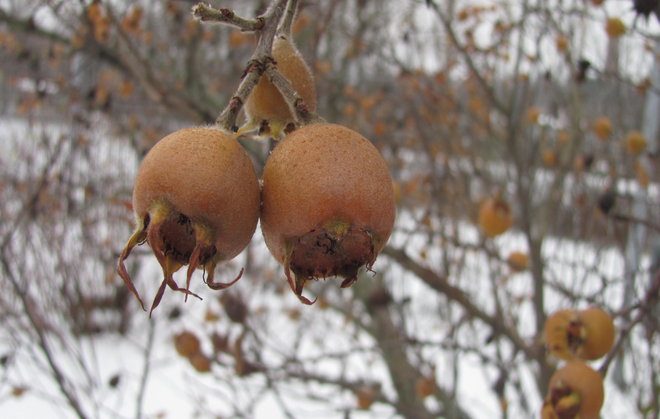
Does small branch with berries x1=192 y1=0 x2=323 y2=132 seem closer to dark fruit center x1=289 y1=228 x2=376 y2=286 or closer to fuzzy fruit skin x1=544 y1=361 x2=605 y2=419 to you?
dark fruit center x1=289 y1=228 x2=376 y2=286

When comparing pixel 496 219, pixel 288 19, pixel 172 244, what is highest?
pixel 496 219

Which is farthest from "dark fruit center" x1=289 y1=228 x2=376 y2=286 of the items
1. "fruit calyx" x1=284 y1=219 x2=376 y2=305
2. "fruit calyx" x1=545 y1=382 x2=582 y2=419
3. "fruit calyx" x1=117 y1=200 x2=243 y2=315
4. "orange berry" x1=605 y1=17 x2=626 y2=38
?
"orange berry" x1=605 y1=17 x2=626 y2=38

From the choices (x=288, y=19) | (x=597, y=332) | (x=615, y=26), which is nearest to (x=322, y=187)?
(x=288, y=19)

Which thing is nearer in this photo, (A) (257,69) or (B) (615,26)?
(A) (257,69)

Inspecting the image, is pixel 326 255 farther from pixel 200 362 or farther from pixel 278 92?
pixel 200 362

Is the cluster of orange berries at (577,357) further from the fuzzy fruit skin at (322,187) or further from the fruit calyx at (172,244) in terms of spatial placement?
the fruit calyx at (172,244)

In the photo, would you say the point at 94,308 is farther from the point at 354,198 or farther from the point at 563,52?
the point at 354,198

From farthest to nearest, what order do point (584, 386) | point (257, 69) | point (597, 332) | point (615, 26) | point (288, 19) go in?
point (615, 26), point (597, 332), point (584, 386), point (288, 19), point (257, 69)
